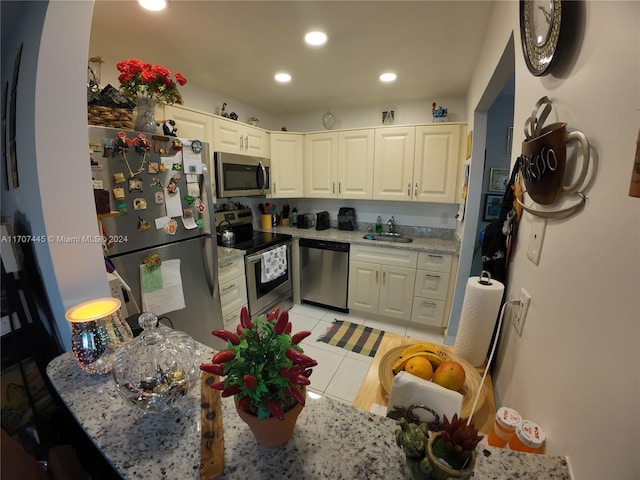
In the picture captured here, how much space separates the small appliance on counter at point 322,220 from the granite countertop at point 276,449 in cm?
268

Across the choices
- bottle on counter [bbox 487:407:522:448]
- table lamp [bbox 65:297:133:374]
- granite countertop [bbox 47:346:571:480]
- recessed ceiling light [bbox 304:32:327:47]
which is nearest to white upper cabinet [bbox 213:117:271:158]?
recessed ceiling light [bbox 304:32:327:47]

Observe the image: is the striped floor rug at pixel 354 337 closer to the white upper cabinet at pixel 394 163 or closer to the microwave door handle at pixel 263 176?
the white upper cabinet at pixel 394 163

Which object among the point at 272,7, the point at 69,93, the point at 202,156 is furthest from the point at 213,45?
the point at 69,93

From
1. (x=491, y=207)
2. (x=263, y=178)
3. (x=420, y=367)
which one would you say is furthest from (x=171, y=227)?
(x=491, y=207)

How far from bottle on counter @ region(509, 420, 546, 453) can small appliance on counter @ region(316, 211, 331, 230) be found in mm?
2774

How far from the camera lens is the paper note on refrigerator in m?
1.53

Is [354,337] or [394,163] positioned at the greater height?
[394,163]

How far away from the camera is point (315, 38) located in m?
1.64

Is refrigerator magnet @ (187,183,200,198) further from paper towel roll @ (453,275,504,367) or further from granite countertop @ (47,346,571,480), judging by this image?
paper towel roll @ (453,275,504,367)

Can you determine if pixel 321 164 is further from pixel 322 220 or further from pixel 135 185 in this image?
pixel 135 185

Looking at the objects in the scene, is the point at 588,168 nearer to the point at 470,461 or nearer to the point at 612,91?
the point at 612,91

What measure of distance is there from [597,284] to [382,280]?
2283 mm

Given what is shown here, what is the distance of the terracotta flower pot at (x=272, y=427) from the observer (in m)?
0.49

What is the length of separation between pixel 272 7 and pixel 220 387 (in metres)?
1.76
